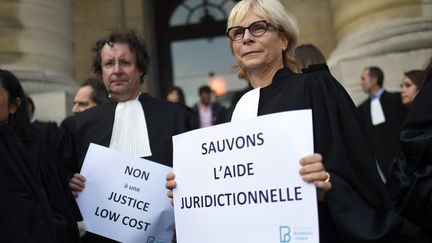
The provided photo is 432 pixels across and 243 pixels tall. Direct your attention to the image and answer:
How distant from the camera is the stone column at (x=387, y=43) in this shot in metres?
5.96

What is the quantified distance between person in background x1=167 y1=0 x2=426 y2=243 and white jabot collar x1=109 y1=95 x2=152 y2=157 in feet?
2.36

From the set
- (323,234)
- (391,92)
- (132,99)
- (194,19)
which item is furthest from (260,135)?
(194,19)

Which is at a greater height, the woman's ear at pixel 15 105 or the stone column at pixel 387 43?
the stone column at pixel 387 43

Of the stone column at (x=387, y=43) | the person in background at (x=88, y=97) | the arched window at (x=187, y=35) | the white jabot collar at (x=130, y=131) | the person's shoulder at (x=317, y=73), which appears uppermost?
the arched window at (x=187, y=35)

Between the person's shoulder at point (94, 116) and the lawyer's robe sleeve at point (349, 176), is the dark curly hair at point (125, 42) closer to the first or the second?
the person's shoulder at point (94, 116)

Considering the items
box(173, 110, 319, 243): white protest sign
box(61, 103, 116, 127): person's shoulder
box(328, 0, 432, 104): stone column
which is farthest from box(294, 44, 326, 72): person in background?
box(328, 0, 432, 104): stone column

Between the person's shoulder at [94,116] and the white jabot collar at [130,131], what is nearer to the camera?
the white jabot collar at [130,131]

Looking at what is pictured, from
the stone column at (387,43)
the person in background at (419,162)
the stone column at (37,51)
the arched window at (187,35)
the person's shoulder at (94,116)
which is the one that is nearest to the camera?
the person in background at (419,162)

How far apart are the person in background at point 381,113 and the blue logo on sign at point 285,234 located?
3.87 m

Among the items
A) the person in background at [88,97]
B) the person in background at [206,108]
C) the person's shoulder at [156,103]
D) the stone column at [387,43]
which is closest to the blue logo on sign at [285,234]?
the person's shoulder at [156,103]

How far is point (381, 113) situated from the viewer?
220 inches

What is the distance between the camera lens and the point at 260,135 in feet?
6.48

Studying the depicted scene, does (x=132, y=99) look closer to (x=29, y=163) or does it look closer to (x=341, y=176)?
(x=29, y=163)

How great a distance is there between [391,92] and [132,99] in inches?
147
